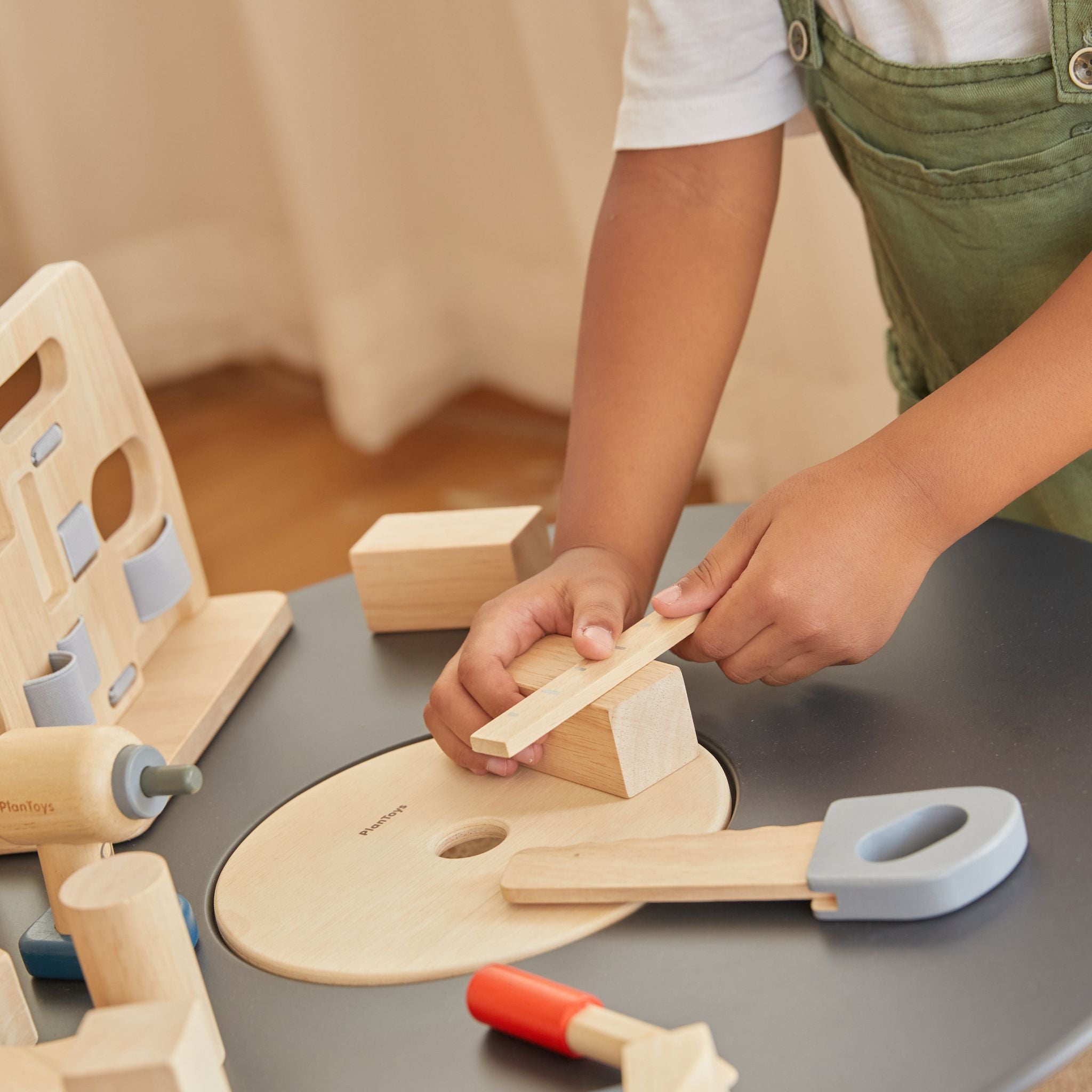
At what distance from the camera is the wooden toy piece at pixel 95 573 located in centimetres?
65

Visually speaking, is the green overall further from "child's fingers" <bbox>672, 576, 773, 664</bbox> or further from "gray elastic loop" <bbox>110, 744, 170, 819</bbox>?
"gray elastic loop" <bbox>110, 744, 170, 819</bbox>

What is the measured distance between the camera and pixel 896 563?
62 cm

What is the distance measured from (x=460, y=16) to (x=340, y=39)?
256mm

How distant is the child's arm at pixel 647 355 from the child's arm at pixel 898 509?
8cm

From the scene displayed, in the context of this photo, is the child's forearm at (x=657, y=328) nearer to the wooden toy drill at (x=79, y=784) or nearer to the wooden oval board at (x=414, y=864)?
the wooden oval board at (x=414, y=864)

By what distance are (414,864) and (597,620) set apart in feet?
0.45

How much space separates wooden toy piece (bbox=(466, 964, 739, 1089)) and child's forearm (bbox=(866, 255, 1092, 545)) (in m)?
0.29

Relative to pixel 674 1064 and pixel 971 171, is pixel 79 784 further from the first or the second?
pixel 971 171

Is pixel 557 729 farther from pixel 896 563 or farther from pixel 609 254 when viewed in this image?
pixel 609 254

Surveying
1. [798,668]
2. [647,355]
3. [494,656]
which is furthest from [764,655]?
[647,355]

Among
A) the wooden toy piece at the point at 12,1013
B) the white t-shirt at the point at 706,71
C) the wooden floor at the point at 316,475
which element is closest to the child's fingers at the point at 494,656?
the wooden toy piece at the point at 12,1013

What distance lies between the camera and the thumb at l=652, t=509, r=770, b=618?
2.05 feet

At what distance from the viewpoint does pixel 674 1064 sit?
0.38 m

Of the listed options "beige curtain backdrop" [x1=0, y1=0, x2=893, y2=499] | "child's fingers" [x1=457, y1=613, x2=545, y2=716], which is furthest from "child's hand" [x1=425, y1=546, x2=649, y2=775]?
"beige curtain backdrop" [x1=0, y1=0, x2=893, y2=499]
